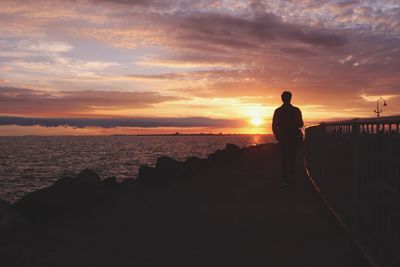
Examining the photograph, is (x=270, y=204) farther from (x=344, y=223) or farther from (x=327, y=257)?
(x=327, y=257)

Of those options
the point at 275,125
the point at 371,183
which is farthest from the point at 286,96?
the point at 371,183

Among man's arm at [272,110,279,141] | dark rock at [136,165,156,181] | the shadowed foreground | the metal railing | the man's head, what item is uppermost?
the man's head

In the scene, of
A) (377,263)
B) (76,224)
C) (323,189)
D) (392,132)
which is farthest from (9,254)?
(323,189)

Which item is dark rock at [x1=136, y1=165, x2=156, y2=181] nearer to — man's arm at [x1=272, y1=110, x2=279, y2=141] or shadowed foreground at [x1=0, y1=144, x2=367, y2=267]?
shadowed foreground at [x1=0, y1=144, x2=367, y2=267]

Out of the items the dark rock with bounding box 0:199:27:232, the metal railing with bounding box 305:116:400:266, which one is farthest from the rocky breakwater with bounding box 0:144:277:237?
the metal railing with bounding box 305:116:400:266

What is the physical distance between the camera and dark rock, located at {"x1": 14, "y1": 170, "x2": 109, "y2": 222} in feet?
30.5

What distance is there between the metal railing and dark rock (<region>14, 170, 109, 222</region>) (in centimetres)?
509

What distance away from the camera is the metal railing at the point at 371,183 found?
4.84 metres

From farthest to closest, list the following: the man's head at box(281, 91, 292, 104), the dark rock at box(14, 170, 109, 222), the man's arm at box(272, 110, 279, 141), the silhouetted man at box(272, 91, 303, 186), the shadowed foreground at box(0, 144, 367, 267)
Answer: the man's arm at box(272, 110, 279, 141) → the man's head at box(281, 91, 292, 104) → the silhouetted man at box(272, 91, 303, 186) → the dark rock at box(14, 170, 109, 222) → the shadowed foreground at box(0, 144, 367, 267)

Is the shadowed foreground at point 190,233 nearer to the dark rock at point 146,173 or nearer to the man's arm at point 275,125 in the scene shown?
the man's arm at point 275,125

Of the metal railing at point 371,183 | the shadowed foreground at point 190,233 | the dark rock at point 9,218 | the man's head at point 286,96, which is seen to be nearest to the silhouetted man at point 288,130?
the man's head at point 286,96

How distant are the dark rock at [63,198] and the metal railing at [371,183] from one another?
5.09 metres

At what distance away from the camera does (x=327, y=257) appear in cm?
617

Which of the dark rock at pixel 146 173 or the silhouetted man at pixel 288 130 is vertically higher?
the silhouetted man at pixel 288 130
